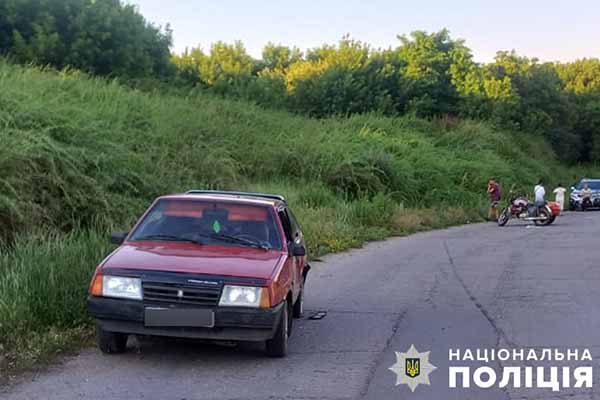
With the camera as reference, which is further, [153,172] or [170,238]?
[153,172]

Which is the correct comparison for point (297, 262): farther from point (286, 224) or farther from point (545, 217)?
point (545, 217)

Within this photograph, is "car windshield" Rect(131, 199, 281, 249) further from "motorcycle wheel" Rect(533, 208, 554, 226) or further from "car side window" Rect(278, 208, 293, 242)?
"motorcycle wheel" Rect(533, 208, 554, 226)

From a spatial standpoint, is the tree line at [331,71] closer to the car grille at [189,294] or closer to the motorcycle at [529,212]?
the motorcycle at [529,212]

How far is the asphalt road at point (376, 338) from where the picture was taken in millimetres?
6145

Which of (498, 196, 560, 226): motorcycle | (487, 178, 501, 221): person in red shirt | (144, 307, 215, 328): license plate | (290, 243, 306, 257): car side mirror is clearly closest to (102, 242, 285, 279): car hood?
(290, 243, 306, 257): car side mirror

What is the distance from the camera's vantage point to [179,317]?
6.54 m

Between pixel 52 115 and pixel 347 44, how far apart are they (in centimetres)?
3759

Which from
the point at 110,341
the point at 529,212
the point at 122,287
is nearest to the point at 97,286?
the point at 122,287

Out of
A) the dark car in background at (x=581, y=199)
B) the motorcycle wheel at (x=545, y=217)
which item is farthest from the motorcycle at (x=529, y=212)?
the dark car in background at (x=581, y=199)

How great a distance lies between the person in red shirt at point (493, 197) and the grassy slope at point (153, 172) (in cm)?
72

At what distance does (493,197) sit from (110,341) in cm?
2503

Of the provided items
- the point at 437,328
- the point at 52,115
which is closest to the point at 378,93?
the point at 52,115

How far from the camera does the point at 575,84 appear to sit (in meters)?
74.6

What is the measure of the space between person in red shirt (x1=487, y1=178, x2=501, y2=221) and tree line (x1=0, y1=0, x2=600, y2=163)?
12.9 meters
